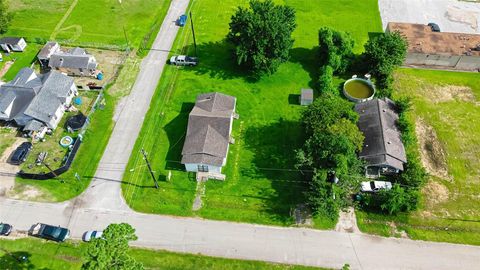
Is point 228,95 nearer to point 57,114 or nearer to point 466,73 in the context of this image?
point 57,114

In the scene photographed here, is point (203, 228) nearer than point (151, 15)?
Yes

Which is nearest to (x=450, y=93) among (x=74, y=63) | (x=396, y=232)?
(x=396, y=232)

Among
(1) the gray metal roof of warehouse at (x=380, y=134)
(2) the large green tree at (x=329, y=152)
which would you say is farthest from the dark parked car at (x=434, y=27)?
(2) the large green tree at (x=329, y=152)

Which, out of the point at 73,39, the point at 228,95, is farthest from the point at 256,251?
the point at 73,39

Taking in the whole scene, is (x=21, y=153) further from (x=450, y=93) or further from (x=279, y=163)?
(x=450, y=93)

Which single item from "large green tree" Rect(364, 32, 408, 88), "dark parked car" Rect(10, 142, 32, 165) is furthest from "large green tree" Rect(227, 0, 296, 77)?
"dark parked car" Rect(10, 142, 32, 165)
